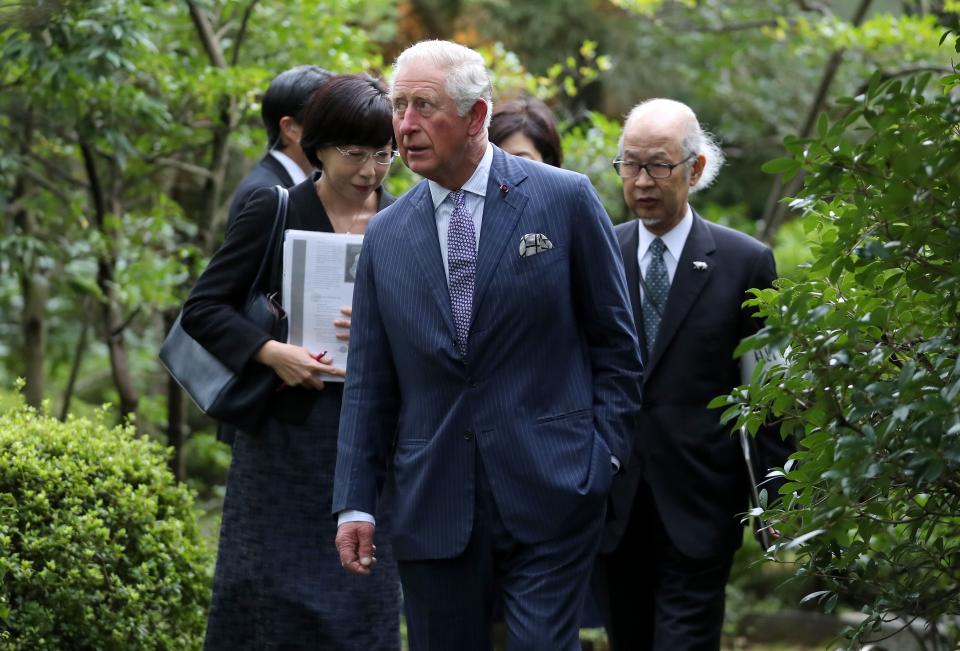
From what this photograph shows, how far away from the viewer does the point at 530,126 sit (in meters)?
6.38

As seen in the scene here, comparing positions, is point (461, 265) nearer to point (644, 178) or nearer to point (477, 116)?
point (477, 116)

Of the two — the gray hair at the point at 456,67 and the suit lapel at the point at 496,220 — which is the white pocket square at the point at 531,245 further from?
the gray hair at the point at 456,67

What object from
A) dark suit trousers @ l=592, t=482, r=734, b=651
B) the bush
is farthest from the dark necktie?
the bush

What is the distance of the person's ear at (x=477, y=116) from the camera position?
14.4 feet

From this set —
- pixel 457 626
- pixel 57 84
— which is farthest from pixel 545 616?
pixel 57 84

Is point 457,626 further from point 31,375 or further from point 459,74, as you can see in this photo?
point 31,375

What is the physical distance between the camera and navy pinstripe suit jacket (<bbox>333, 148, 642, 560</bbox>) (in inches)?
167

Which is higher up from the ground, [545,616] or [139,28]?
[139,28]

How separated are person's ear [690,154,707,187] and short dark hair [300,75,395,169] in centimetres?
119

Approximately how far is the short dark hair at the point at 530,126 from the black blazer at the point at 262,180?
1123mm

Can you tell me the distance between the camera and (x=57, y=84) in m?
6.39

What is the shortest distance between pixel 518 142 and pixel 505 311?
2.21 m

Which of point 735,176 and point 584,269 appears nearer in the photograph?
point 584,269

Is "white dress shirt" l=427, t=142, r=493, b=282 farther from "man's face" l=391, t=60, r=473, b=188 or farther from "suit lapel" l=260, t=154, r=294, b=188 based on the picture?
"suit lapel" l=260, t=154, r=294, b=188
